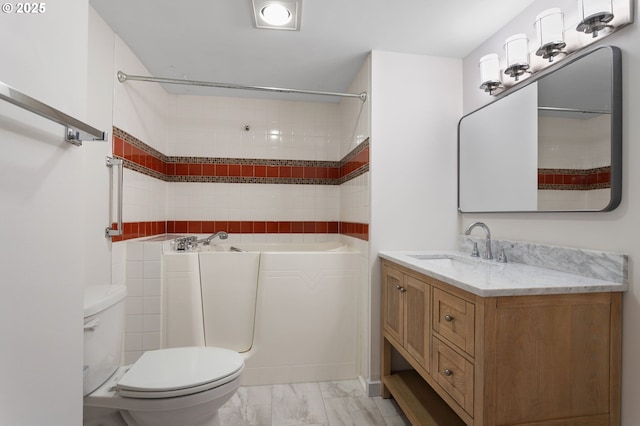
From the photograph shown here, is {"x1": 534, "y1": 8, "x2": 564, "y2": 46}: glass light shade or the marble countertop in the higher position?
{"x1": 534, "y1": 8, "x2": 564, "y2": 46}: glass light shade

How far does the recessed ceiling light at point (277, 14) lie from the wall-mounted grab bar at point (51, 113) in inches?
47.9

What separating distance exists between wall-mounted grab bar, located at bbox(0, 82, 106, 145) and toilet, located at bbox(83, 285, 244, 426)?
0.81 metres

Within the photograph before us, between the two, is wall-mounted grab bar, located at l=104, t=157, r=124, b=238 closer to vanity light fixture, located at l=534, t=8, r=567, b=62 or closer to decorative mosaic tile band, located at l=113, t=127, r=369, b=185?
decorative mosaic tile band, located at l=113, t=127, r=369, b=185

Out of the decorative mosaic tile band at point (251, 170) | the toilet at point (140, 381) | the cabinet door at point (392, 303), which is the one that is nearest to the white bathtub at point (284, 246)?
the decorative mosaic tile band at point (251, 170)

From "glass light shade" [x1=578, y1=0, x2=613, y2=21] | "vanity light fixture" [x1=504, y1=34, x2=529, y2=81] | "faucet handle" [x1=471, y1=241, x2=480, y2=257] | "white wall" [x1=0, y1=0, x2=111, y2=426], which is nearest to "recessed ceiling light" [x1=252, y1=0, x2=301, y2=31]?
"white wall" [x1=0, y1=0, x2=111, y2=426]

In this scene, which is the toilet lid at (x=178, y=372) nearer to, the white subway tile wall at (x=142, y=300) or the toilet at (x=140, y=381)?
the toilet at (x=140, y=381)

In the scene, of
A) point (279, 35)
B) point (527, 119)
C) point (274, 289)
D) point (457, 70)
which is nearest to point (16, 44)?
point (279, 35)

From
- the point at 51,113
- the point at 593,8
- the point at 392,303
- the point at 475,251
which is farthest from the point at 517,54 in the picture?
the point at 51,113

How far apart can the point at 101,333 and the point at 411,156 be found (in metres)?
1.97

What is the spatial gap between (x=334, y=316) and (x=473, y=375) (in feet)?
4.02

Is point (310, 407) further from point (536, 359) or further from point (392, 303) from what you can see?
point (536, 359)

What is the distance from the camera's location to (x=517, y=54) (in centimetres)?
164

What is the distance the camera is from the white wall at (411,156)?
2.14 m

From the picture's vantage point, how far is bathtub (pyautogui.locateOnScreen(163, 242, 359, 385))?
2.19 m
